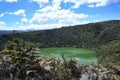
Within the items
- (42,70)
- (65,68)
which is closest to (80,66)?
(65,68)

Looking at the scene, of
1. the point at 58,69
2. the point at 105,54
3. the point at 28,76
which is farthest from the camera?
the point at 105,54

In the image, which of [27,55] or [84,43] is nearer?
[27,55]

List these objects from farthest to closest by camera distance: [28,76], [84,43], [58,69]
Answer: [84,43] → [58,69] → [28,76]

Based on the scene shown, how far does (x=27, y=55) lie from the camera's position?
215 inches

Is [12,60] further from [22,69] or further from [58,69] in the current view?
[58,69]

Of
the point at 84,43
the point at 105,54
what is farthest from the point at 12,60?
the point at 84,43

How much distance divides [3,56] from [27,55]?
58 cm

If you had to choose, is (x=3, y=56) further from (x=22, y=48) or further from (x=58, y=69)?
(x=58, y=69)

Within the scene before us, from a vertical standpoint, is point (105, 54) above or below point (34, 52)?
below

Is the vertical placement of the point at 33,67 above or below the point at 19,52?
below

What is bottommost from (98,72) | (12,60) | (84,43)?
(84,43)

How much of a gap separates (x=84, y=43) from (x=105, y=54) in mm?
88685

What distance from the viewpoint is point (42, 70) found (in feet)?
17.9

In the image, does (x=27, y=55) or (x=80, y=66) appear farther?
(x=80, y=66)
